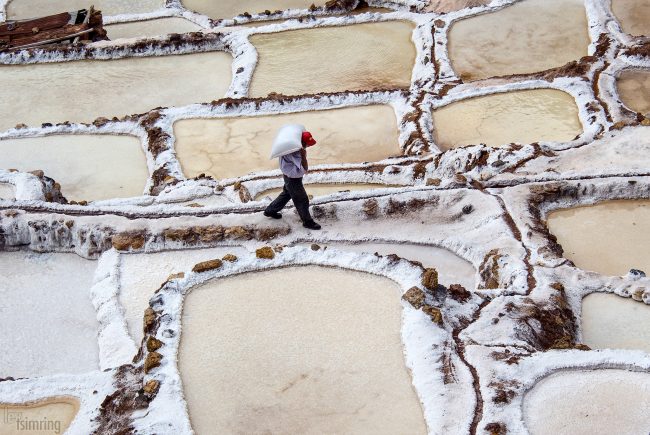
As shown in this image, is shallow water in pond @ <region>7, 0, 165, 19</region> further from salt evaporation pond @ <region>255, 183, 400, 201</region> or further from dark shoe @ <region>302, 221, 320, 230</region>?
dark shoe @ <region>302, 221, 320, 230</region>

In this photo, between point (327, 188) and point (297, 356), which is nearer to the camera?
point (297, 356)

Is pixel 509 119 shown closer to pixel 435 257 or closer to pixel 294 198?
pixel 435 257

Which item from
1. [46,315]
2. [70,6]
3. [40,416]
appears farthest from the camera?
[70,6]

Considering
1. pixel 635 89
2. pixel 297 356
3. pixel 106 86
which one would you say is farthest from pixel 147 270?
pixel 635 89

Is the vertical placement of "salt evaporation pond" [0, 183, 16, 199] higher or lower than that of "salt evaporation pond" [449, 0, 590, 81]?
lower

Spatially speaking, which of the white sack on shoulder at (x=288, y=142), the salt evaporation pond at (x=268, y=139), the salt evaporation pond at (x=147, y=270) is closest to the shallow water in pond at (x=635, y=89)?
the salt evaporation pond at (x=268, y=139)

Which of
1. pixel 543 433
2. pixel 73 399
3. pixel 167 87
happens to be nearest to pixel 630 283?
Answer: pixel 543 433

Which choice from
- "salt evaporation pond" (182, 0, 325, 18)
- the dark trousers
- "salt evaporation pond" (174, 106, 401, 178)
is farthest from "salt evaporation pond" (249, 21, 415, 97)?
the dark trousers
